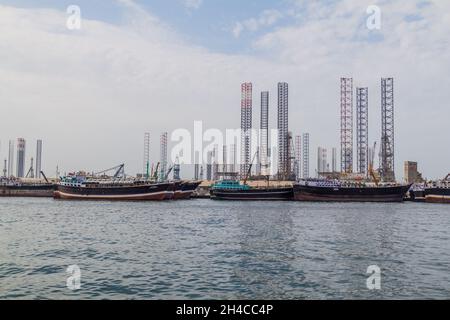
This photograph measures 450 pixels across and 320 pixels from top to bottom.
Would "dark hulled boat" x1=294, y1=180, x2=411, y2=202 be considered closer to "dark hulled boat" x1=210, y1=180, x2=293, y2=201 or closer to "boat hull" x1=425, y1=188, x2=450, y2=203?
"dark hulled boat" x1=210, y1=180, x2=293, y2=201

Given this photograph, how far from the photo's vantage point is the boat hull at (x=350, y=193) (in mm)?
100625

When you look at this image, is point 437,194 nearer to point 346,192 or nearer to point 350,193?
point 350,193

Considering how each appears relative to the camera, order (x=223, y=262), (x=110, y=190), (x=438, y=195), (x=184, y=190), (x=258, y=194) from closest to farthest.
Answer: (x=223, y=262) → (x=110, y=190) → (x=438, y=195) → (x=258, y=194) → (x=184, y=190)

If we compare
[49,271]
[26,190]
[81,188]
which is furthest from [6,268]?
[26,190]

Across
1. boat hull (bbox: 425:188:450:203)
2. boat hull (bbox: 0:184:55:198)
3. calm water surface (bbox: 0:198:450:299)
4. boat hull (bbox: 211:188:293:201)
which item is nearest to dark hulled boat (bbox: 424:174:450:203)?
boat hull (bbox: 425:188:450:203)

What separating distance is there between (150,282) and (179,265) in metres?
3.81

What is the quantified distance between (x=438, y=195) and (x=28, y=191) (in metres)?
119

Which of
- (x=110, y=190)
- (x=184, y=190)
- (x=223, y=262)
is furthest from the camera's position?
(x=184, y=190)

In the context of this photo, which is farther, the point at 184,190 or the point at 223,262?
the point at 184,190

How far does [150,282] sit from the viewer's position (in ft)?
59.6

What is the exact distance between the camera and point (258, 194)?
356ft

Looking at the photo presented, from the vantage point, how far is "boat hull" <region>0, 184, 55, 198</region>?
13193 centimetres

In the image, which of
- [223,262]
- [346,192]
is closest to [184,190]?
[346,192]
